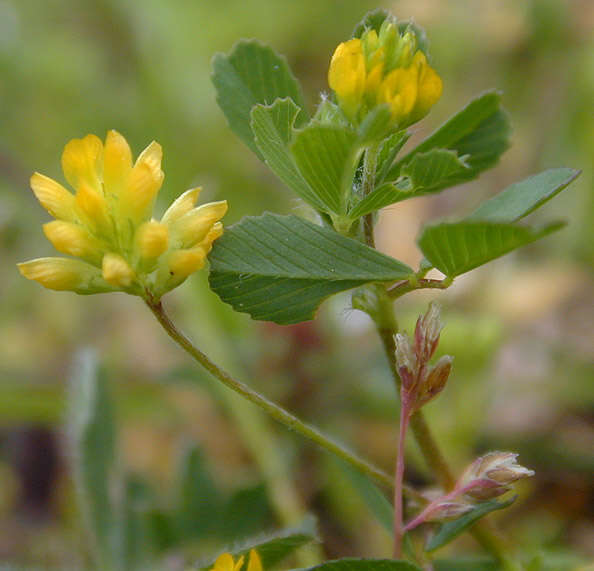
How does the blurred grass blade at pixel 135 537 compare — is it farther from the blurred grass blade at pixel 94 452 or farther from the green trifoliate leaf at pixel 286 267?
the green trifoliate leaf at pixel 286 267

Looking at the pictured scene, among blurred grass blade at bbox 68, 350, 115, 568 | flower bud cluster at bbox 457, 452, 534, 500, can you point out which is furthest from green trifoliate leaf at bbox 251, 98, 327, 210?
blurred grass blade at bbox 68, 350, 115, 568

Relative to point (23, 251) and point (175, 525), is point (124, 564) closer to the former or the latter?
point (175, 525)

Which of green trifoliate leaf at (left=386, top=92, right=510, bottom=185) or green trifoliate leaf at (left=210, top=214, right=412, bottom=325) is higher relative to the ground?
green trifoliate leaf at (left=386, top=92, right=510, bottom=185)

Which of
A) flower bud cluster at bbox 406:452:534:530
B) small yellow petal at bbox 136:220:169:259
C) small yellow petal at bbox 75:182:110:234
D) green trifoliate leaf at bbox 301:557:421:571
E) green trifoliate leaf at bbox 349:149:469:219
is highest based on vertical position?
small yellow petal at bbox 75:182:110:234

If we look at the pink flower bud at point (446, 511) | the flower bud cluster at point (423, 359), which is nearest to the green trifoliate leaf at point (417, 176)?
the flower bud cluster at point (423, 359)

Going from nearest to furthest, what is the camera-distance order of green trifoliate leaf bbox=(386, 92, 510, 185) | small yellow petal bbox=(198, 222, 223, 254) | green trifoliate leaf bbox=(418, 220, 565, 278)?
green trifoliate leaf bbox=(418, 220, 565, 278) < small yellow petal bbox=(198, 222, 223, 254) < green trifoliate leaf bbox=(386, 92, 510, 185)

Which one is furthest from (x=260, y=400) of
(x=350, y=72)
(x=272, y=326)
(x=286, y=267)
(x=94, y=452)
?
(x=272, y=326)

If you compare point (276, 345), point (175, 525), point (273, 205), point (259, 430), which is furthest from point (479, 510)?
point (273, 205)

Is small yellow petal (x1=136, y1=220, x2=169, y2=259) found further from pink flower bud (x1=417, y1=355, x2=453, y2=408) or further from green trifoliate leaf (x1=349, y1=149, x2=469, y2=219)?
pink flower bud (x1=417, y1=355, x2=453, y2=408)
